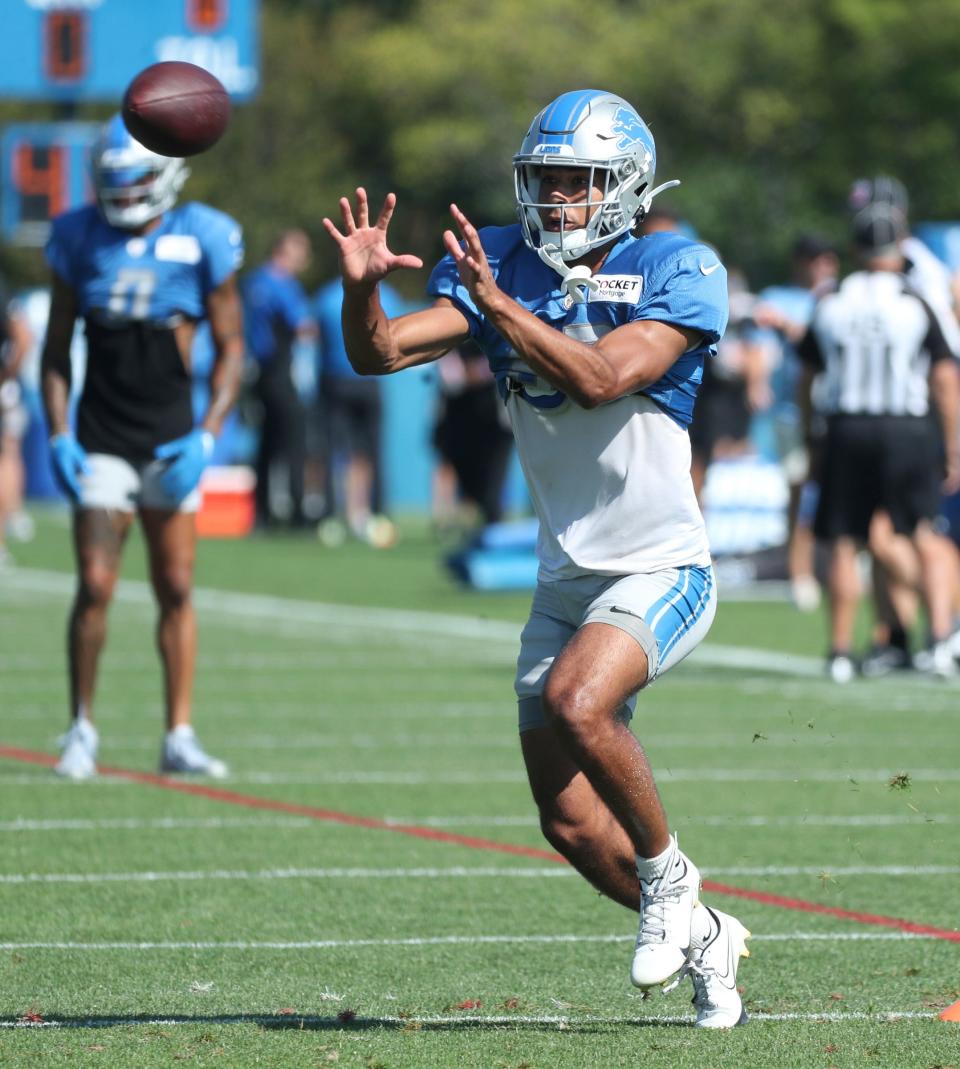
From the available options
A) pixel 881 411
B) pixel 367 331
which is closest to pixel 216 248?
pixel 367 331

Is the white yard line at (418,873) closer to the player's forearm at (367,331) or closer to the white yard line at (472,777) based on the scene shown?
the white yard line at (472,777)

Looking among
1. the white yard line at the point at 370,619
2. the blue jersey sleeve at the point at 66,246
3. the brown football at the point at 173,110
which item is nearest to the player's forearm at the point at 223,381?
the blue jersey sleeve at the point at 66,246

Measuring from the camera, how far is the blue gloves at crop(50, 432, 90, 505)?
901 cm

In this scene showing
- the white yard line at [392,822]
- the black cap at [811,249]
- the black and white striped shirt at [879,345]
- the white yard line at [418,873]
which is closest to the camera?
the white yard line at [418,873]

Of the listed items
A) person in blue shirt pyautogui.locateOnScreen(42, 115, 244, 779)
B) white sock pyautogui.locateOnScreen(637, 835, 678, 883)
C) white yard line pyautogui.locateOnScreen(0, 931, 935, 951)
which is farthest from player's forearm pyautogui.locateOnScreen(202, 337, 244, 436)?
white sock pyautogui.locateOnScreen(637, 835, 678, 883)

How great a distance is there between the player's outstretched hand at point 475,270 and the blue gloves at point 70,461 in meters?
4.09

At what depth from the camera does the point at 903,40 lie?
53344 mm

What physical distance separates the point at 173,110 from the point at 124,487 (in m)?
2.12

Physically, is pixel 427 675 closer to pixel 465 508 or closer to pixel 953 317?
pixel 953 317

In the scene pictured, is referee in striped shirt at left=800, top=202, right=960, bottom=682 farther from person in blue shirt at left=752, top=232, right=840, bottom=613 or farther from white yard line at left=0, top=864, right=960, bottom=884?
white yard line at left=0, top=864, right=960, bottom=884

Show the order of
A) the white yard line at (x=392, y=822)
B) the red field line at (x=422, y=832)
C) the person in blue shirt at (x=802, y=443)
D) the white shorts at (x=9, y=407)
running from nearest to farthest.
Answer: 1. the red field line at (x=422, y=832)
2. the white yard line at (x=392, y=822)
3. the person in blue shirt at (x=802, y=443)
4. the white shorts at (x=9, y=407)

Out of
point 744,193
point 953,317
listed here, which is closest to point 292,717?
point 953,317

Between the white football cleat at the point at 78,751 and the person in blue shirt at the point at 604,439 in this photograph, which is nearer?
the person in blue shirt at the point at 604,439

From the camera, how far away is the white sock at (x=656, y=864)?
5.32m
